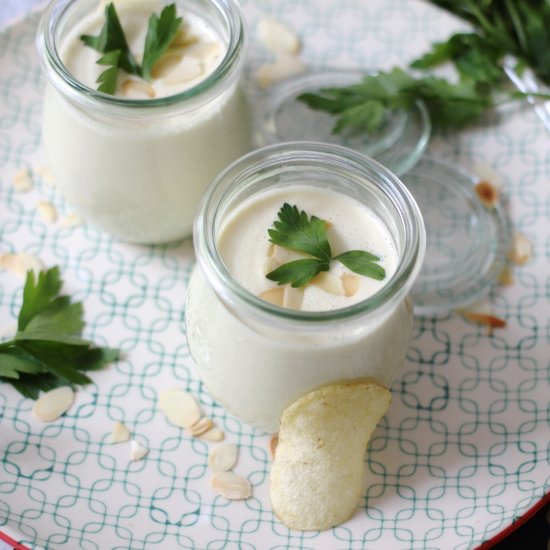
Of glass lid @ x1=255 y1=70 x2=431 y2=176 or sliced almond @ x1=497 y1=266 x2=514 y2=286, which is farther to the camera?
glass lid @ x1=255 y1=70 x2=431 y2=176

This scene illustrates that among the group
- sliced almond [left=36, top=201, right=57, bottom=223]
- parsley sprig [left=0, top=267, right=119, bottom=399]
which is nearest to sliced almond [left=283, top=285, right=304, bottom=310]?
parsley sprig [left=0, top=267, right=119, bottom=399]

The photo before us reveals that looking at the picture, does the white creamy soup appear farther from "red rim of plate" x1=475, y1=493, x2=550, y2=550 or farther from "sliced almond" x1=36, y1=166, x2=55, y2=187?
"sliced almond" x1=36, y1=166, x2=55, y2=187

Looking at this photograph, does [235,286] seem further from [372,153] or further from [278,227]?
[372,153]

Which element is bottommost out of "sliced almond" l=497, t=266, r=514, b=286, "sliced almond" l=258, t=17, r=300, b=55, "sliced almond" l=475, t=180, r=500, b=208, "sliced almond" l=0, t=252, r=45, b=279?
"sliced almond" l=497, t=266, r=514, b=286

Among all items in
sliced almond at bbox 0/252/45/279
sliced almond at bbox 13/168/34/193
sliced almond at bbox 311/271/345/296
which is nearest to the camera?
sliced almond at bbox 311/271/345/296

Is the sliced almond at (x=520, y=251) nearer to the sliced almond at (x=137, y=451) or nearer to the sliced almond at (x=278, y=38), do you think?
the sliced almond at (x=278, y=38)
